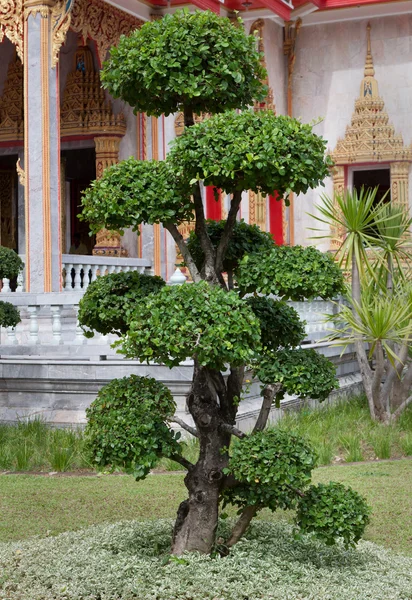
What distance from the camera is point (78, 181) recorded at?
16859mm

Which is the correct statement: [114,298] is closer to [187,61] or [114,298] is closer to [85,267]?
[187,61]

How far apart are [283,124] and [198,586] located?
7.26 ft

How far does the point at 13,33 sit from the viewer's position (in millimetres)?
11328

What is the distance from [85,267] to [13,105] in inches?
164

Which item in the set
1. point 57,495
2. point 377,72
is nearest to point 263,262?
point 57,495

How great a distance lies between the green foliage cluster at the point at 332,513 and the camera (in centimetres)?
468

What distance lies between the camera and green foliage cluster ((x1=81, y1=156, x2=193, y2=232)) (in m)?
4.79

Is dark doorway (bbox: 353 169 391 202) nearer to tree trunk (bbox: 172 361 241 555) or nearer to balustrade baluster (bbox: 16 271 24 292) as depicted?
balustrade baluster (bbox: 16 271 24 292)

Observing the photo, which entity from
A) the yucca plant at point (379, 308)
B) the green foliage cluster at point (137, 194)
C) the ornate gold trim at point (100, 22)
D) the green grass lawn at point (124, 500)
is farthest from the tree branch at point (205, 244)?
the ornate gold trim at point (100, 22)

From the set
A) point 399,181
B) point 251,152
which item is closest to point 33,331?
point 251,152

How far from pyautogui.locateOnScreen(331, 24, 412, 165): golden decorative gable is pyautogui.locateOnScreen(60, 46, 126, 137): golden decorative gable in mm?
3948

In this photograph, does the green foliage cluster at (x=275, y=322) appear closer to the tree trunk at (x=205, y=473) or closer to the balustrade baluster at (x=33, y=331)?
the tree trunk at (x=205, y=473)

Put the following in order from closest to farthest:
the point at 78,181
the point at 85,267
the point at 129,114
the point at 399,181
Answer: the point at 85,267 → the point at 129,114 → the point at 399,181 → the point at 78,181

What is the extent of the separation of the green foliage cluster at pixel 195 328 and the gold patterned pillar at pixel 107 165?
390 inches
